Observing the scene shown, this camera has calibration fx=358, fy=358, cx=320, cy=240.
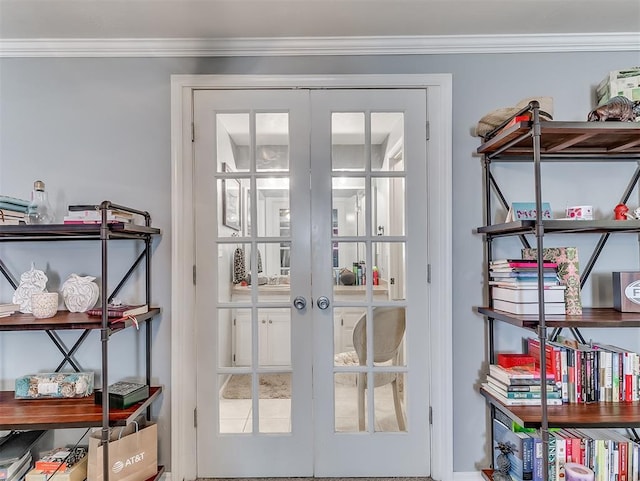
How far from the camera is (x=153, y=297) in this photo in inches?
76.4

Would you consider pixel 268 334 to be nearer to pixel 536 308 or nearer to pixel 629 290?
pixel 536 308

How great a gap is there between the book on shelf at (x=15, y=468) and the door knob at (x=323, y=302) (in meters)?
1.61

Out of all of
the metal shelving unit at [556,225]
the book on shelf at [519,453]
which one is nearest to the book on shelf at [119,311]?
the metal shelving unit at [556,225]

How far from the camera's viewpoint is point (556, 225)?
150 centimetres

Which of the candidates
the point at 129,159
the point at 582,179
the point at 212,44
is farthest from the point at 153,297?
the point at 582,179

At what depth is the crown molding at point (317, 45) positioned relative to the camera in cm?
192

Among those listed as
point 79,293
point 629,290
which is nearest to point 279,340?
point 79,293

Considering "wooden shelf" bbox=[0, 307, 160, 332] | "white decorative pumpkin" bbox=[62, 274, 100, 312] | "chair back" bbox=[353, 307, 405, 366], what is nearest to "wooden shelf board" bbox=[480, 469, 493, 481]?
"chair back" bbox=[353, 307, 405, 366]

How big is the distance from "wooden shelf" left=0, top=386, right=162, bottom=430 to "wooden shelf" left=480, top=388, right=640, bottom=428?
173 centimetres

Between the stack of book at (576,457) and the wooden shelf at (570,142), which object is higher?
the wooden shelf at (570,142)

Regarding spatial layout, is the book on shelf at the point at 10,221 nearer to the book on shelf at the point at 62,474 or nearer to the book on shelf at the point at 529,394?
the book on shelf at the point at 62,474

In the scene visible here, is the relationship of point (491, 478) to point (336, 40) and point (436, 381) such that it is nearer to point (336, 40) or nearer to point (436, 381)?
point (436, 381)

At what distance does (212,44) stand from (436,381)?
2177mm

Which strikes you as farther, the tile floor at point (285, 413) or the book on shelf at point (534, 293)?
the tile floor at point (285, 413)
